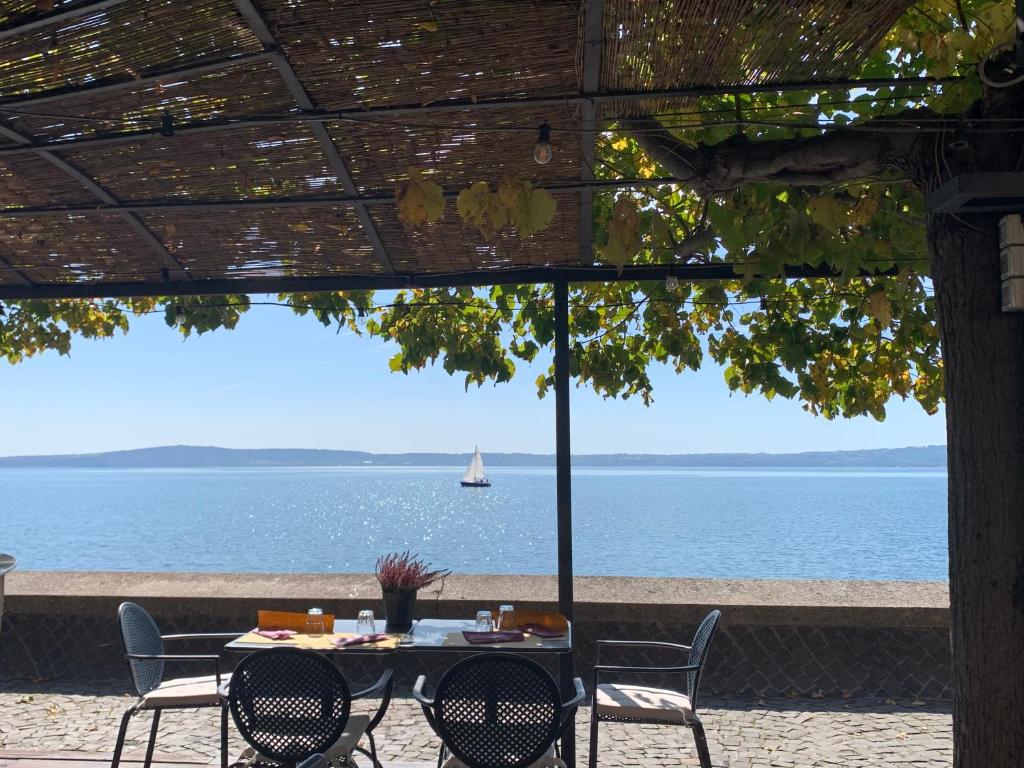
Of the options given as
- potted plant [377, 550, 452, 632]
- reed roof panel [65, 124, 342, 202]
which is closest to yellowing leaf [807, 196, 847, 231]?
reed roof panel [65, 124, 342, 202]

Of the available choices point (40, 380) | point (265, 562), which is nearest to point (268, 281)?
point (265, 562)

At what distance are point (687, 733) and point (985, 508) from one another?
10.1ft

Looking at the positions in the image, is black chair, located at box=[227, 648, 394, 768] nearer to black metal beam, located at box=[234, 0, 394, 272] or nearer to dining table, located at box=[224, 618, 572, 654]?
dining table, located at box=[224, 618, 572, 654]

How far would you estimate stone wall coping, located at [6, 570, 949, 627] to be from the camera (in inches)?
225

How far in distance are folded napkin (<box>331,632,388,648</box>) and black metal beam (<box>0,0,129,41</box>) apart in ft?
8.54

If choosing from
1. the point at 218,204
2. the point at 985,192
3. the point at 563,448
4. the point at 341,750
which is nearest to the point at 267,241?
the point at 218,204

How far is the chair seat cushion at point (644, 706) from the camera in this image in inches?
149

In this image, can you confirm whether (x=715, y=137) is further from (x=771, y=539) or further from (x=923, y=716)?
(x=771, y=539)

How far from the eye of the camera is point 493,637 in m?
4.12

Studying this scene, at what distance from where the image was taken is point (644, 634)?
5809 mm

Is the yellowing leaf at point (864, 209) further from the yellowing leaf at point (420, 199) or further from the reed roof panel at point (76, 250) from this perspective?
the reed roof panel at point (76, 250)

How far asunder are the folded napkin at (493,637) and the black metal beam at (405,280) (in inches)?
67.0

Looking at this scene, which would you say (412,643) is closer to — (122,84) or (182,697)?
(182,697)

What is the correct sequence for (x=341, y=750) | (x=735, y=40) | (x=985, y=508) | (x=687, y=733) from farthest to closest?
(x=687, y=733) < (x=341, y=750) < (x=735, y=40) < (x=985, y=508)
